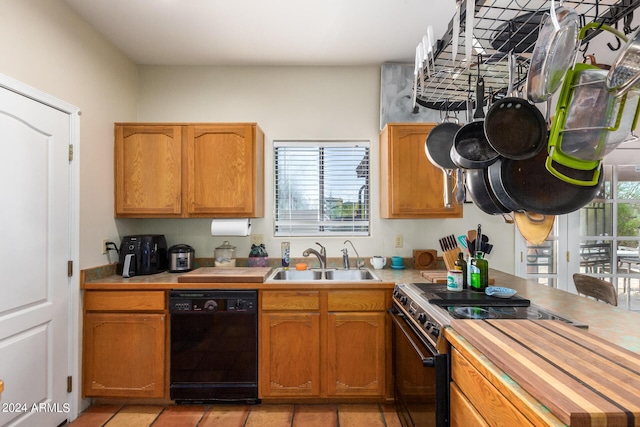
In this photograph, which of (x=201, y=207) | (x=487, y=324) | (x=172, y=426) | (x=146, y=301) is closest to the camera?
(x=487, y=324)

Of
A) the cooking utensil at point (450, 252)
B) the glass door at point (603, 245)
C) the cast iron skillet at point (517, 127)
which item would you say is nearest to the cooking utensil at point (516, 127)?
the cast iron skillet at point (517, 127)

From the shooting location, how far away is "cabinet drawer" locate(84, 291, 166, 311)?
7.52 feet

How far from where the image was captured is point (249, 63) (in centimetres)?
296

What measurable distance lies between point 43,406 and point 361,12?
3194mm

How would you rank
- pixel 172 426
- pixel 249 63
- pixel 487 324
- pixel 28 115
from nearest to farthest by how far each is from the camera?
pixel 487 324 → pixel 28 115 → pixel 172 426 → pixel 249 63

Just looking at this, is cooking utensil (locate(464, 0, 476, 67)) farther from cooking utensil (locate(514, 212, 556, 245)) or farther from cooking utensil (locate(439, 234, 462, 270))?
cooking utensil (locate(439, 234, 462, 270))

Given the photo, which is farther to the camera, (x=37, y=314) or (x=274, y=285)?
(x=274, y=285)

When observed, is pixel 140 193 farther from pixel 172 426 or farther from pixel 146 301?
pixel 172 426

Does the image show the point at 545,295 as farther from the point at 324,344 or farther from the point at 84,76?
the point at 84,76

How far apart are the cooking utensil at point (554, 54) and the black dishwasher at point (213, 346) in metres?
1.98

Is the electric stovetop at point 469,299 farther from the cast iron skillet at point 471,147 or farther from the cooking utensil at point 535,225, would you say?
the cast iron skillet at point 471,147

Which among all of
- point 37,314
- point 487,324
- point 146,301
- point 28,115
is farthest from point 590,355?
point 28,115

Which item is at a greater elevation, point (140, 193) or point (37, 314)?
point (140, 193)

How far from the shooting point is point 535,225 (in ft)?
6.78
